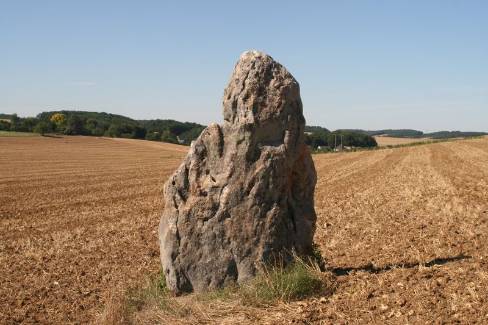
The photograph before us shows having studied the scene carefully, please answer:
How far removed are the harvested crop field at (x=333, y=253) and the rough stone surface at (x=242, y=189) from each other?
86 centimetres

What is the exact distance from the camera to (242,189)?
24.3ft

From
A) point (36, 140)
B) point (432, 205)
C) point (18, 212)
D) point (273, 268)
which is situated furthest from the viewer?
point (36, 140)


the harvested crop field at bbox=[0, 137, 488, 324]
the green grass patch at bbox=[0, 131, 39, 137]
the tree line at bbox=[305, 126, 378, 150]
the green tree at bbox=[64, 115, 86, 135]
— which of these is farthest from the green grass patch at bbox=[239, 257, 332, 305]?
the green tree at bbox=[64, 115, 86, 135]

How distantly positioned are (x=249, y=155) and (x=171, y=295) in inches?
94.3

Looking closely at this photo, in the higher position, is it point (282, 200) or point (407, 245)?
point (282, 200)

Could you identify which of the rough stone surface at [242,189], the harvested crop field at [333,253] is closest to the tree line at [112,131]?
the harvested crop field at [333,253]

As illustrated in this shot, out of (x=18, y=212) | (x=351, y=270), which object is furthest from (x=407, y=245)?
(x=18, y=212)

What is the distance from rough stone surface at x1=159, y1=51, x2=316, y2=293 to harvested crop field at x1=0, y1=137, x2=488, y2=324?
2.83 ft

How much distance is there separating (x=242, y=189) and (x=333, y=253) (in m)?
4.27

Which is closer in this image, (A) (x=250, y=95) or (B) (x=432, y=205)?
(A) (x=250, y=95)

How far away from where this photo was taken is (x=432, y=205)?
1678 cm

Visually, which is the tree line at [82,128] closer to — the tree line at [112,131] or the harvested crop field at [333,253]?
the tree line at [112,131]

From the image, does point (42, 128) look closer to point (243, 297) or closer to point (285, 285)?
point (243, 297)

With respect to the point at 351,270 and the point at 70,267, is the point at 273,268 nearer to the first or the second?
the point at 351,270
